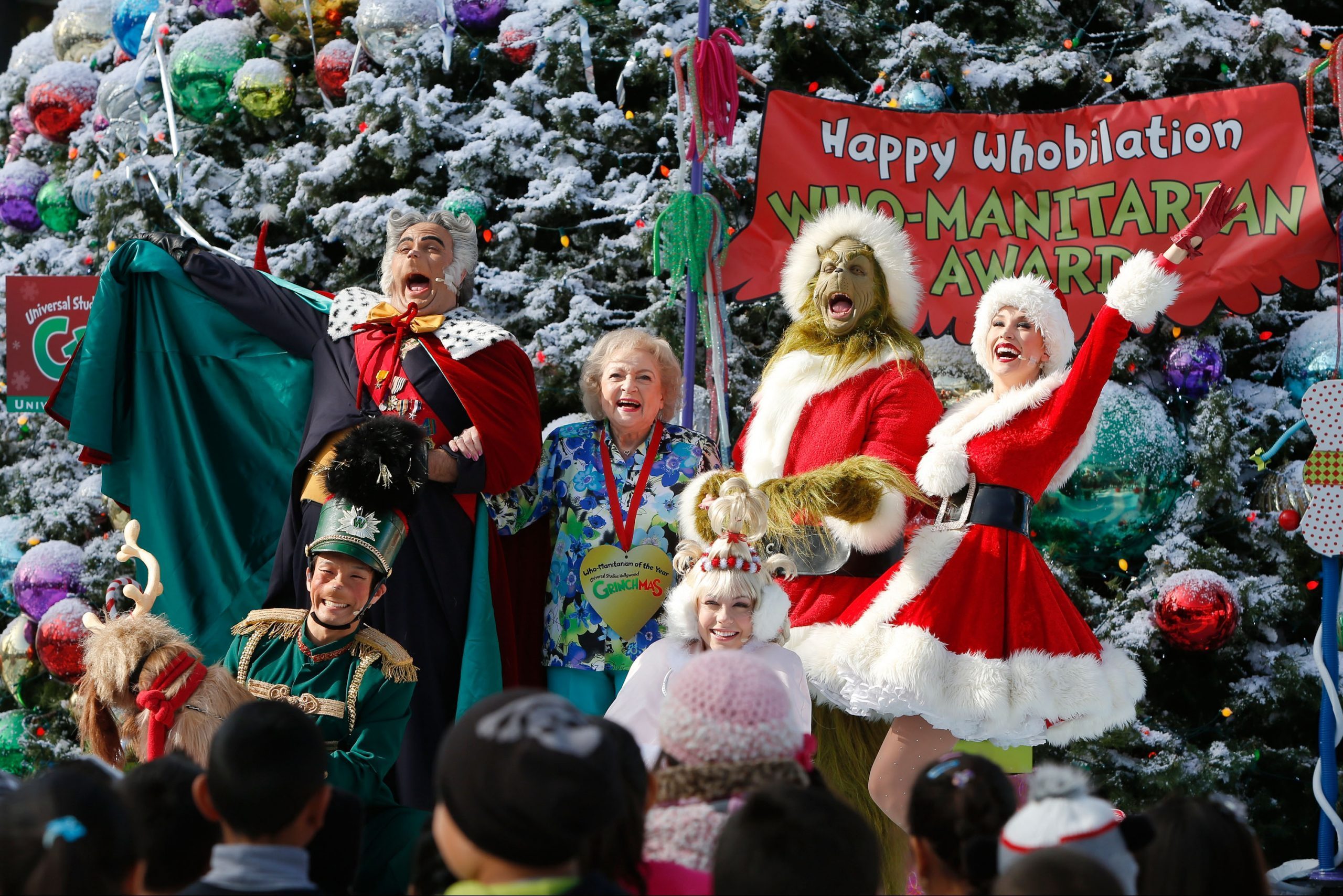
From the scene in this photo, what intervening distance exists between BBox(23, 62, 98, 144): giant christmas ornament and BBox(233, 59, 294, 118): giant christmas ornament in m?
1.42

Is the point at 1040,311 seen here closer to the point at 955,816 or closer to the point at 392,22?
the point at 955,816

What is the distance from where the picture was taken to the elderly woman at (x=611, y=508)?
4180 millimetres

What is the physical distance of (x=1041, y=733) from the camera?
3613 millimetres

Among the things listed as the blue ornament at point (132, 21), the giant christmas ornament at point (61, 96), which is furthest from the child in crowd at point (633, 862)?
the giant christmas ornament at point (61, 96)

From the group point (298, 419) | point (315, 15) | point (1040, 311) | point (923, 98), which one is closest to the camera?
point (1040, 311)

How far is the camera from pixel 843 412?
4.09 metres

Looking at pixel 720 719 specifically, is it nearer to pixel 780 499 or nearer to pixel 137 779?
pixel 137 779

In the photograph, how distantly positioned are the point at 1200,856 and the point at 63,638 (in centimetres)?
544

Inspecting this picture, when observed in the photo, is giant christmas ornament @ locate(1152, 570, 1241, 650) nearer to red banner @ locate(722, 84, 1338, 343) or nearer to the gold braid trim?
red banner @ locate(722, 84, 1338, 343)

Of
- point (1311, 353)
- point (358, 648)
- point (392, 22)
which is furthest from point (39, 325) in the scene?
point (1311, 353)

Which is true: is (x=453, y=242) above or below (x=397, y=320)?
above

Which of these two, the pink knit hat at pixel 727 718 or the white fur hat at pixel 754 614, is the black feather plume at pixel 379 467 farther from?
the pink knit hat at pixel 727 718

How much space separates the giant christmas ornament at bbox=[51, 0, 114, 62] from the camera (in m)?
7.93

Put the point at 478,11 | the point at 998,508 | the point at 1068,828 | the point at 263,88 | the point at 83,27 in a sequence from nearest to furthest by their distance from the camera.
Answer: the point at 1068,828
the point at 998,508
the point at 478,11
the point at 263,88
the point at 83,27
